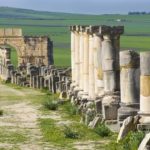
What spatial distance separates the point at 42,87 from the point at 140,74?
21240 millimetres

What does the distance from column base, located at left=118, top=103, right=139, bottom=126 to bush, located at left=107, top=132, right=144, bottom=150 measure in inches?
84.4

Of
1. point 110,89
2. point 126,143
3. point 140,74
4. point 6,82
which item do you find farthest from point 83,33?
point 6,82

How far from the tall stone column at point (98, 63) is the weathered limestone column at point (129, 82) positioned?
172 inches

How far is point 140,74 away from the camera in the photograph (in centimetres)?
2098

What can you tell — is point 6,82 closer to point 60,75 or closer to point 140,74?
point 60,75

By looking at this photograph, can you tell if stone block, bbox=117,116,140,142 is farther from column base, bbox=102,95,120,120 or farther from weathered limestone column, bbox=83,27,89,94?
weathered limestone column, bbox=83,27,89,94

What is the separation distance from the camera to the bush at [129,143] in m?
18.0

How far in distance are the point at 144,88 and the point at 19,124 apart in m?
5.62

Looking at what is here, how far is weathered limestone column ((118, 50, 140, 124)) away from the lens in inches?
863

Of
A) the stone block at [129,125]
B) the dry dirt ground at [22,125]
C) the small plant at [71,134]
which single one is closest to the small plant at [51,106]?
the dry dirt ground at [22,125]

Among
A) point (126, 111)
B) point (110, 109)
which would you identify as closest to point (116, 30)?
point (110, 109)

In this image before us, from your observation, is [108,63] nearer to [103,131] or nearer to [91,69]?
[91,69]

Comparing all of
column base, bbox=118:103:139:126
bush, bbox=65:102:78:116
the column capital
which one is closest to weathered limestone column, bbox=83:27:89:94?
bush, bbox=65:102:78:116

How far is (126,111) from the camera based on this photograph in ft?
71.9
